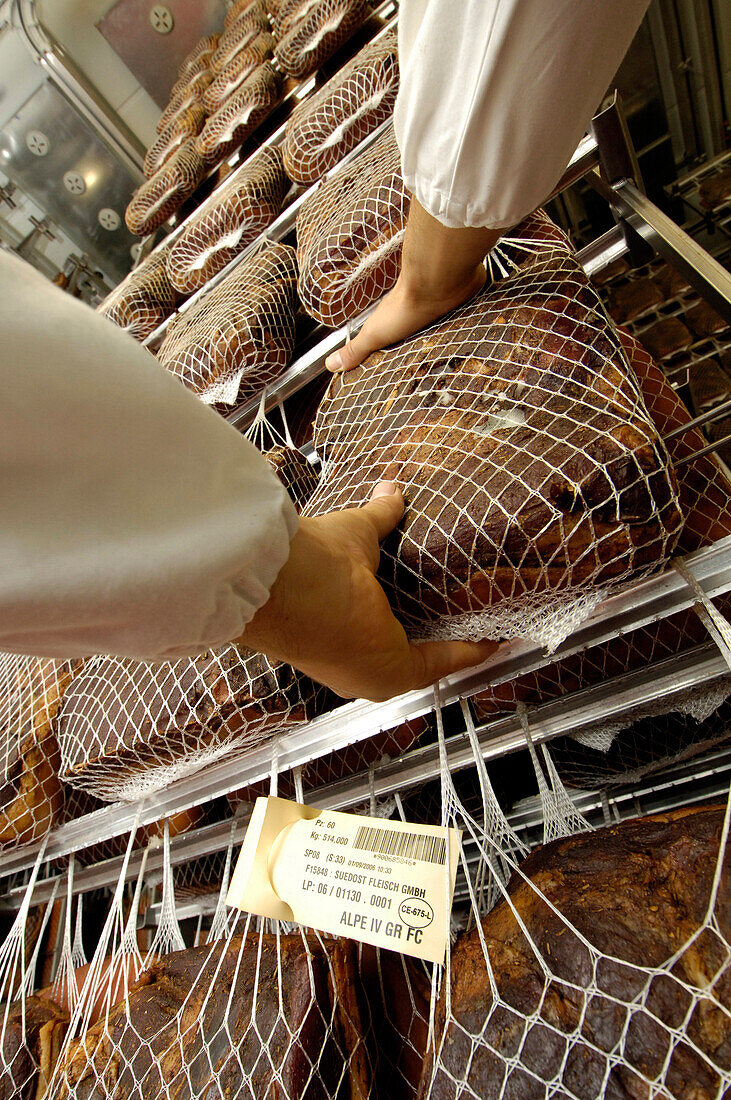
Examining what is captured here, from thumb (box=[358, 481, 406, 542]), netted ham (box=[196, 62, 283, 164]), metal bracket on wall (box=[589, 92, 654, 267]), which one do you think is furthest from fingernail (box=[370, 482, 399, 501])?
netted ham (box=[196, 62, 283, 164])

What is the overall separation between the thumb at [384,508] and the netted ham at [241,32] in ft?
9.56

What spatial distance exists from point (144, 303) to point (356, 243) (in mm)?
1434

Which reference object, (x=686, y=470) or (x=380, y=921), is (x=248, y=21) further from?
(x=380, y=921)

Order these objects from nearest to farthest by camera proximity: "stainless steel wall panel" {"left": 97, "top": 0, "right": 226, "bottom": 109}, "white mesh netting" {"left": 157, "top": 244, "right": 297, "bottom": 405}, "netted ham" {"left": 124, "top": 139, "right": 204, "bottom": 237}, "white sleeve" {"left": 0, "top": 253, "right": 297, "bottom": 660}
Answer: "white sleeve" {"left": 0, "top": 253, "right": 297, "bottom": 660} < "white mesh netting" {"left": 157, "top": 244, "right": 297, "bottom": 405} < "netted ham" {"left": 124, "top": 139, "right": 204, "bottom": 237} < "stainless steel wall panel" {"left": 97, "top": 0, "right": 226, "bottom": 109}

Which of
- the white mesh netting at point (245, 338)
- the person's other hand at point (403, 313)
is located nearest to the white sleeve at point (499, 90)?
the person's other hand at point (403, 313)

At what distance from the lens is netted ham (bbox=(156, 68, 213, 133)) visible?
2875 millimetres

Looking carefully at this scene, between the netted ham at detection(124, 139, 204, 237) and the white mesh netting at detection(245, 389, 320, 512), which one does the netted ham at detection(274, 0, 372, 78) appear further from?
the white mesh netting at detection(245, 389, 320, 512)

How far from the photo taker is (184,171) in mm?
2535

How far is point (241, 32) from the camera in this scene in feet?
8.72

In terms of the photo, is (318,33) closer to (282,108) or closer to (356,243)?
(282,108)

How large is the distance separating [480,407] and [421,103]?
1.03 ft

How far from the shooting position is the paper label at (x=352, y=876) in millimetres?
587

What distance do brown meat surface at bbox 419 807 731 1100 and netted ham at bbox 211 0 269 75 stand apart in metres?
3.36

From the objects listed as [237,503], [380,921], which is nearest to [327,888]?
[380,921]
